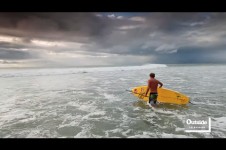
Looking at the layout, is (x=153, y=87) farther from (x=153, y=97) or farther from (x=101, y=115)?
(x=101, y=115)

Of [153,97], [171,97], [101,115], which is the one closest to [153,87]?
[153,97]

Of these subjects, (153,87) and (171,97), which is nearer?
(153,87)

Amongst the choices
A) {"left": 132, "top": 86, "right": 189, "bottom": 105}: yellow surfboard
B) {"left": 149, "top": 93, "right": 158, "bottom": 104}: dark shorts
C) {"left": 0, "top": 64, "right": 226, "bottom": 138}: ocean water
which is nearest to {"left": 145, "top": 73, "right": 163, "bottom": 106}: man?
{"left": 149, "top": 93, "right": 158, "bottom": 104}: dark shorts

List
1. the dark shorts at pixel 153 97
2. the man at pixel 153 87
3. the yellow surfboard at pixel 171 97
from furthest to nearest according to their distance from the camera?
the yellow surfboard at pixel 171 97 < the dark shorts at pixel 153 97 < the man at pixel 153 87

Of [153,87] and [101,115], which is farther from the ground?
[153,87]

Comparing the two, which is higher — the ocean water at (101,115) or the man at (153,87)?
the man at (153,87)

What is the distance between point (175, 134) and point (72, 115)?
7.88ft

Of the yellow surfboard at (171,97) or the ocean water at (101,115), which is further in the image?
the yellow surfboard at (171,97)

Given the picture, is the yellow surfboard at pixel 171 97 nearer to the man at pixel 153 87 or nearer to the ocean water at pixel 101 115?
the ocean water at pixel 101 115

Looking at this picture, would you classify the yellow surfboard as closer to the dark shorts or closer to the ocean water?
the ocean water

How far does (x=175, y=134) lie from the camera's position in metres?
3.86

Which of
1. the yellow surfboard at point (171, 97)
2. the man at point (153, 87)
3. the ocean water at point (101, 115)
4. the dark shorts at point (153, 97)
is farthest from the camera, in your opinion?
the yellow surfboard at point (171, 97)

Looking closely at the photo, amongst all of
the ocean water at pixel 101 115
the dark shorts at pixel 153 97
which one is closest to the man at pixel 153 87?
the dark shorts at pixel 153 97

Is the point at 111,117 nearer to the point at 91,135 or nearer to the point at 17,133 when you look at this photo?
the point at 91,135
